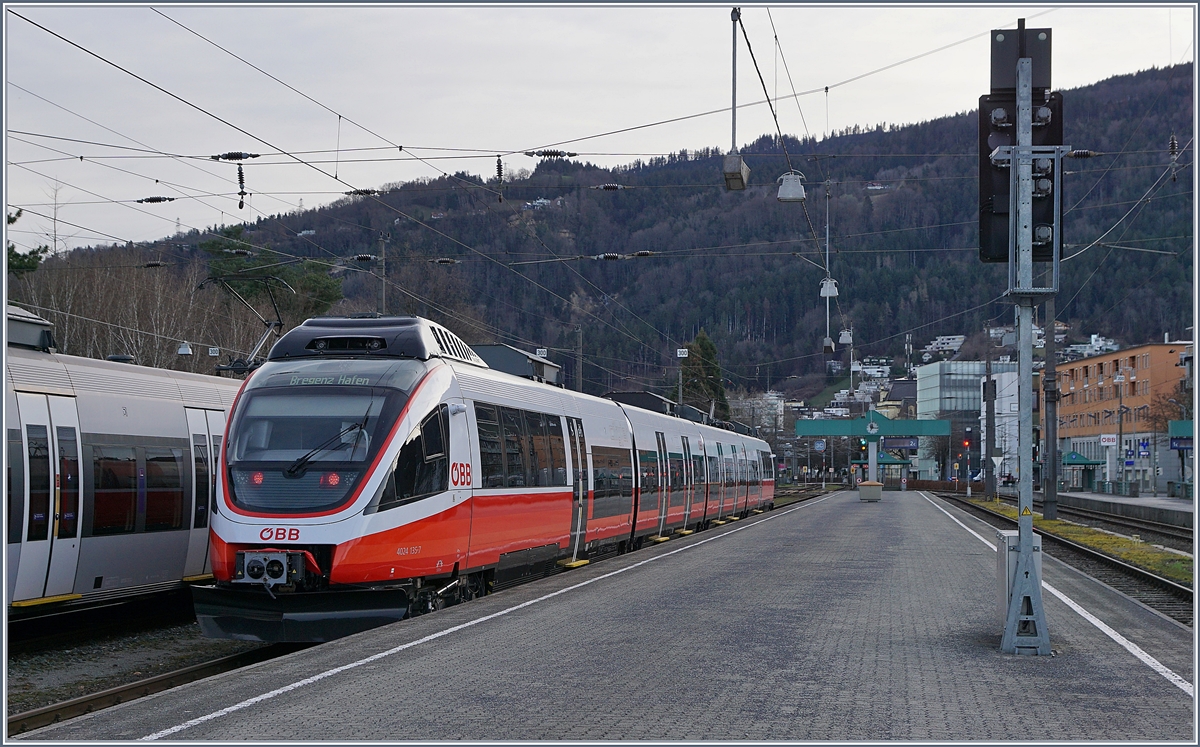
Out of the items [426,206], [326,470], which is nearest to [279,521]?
[326,470]

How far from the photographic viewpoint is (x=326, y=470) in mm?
12930

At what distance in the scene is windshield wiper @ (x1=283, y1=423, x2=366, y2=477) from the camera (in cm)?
1293

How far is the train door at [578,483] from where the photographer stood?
20.6 meters

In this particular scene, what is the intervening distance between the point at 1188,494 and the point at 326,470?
5784cm

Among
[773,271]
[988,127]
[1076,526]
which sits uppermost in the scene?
[773,271]

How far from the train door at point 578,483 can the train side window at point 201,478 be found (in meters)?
6.16

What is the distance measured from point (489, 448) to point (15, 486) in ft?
19.0

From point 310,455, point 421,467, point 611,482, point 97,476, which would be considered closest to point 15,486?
point 97,476

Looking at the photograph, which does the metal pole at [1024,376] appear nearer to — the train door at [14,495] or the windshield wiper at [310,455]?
the windshield wiper at [310,455]

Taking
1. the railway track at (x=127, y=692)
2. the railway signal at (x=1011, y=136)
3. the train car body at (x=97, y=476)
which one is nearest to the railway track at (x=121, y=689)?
the railway track at (x=127, y=692)

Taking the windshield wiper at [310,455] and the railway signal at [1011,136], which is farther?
the windshield wiper at [310,455]

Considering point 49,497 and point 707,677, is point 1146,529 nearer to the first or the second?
point 707,677

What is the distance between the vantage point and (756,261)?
166 m

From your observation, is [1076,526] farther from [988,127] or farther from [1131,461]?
[1131,461]
